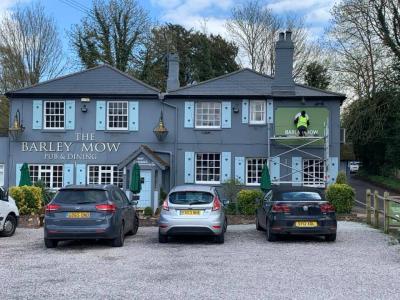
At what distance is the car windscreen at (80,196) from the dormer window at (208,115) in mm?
15471

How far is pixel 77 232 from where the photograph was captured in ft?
42.3

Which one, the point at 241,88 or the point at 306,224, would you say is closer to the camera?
the point at 306,224

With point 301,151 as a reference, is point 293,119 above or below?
above

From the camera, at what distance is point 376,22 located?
37.6m

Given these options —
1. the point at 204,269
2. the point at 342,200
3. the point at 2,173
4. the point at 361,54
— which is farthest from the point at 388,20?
the point at 204,269

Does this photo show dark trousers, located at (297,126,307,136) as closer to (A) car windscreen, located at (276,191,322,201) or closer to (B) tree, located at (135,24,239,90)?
(A) car windscreen, located at (276,191,322,201)

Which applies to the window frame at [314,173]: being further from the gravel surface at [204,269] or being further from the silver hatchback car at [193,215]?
the silver hatchback car at [193,215]

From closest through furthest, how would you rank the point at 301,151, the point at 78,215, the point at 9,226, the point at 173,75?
the point at 78,215, the point at 9,226, the point at 301,151, the point at 173,75

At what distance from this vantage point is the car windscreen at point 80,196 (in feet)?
43.4

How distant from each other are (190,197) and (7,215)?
561 cm

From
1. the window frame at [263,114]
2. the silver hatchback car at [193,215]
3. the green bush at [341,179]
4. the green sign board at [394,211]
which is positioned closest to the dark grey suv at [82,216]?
the silver hatchback car at [193,215]

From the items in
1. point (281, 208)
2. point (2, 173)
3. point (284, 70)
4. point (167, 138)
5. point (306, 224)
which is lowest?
point (306, 224)

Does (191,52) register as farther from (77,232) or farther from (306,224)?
(77,232)

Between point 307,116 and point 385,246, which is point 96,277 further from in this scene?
point 307,116
